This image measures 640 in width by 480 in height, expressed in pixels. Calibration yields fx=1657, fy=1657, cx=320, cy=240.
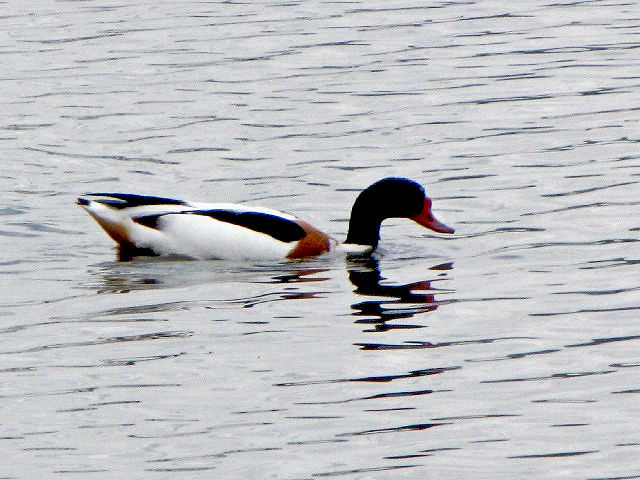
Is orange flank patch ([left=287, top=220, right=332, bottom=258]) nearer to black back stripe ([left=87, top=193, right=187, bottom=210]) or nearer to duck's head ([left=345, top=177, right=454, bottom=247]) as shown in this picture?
duck's head ([left=345, top=177, right=454, bottom=247])

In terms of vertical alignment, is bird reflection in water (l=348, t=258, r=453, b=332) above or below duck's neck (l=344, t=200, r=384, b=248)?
below

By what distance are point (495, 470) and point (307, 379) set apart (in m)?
1.69

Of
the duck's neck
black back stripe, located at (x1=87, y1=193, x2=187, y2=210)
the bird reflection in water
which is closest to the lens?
the bird reflection in water

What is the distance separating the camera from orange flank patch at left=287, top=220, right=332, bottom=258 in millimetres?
12852

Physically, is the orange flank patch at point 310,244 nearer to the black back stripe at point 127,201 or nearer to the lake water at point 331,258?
the lake water at point 331,258

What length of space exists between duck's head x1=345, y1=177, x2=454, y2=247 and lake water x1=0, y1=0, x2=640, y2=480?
0.20 metres

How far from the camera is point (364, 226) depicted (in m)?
13.2

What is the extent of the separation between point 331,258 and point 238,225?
0.79 m

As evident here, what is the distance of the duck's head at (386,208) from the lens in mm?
13219

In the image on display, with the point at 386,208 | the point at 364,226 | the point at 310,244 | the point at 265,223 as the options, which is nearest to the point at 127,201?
the point at 265,223

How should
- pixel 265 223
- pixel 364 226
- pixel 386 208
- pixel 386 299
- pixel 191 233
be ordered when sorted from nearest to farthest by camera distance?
1. pixel 386 299
2. pixel 265 223
3. pixel 191 233
4. pixel 364 226
5. pixel 386 208

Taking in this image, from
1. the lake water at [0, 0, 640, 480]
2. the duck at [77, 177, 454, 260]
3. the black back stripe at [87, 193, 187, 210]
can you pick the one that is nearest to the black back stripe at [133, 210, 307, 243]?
the duck at [77, 177, 454, 260]

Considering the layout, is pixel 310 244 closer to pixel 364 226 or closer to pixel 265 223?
pixel 265 223

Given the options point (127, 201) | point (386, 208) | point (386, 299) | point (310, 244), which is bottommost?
point (386, 299)
